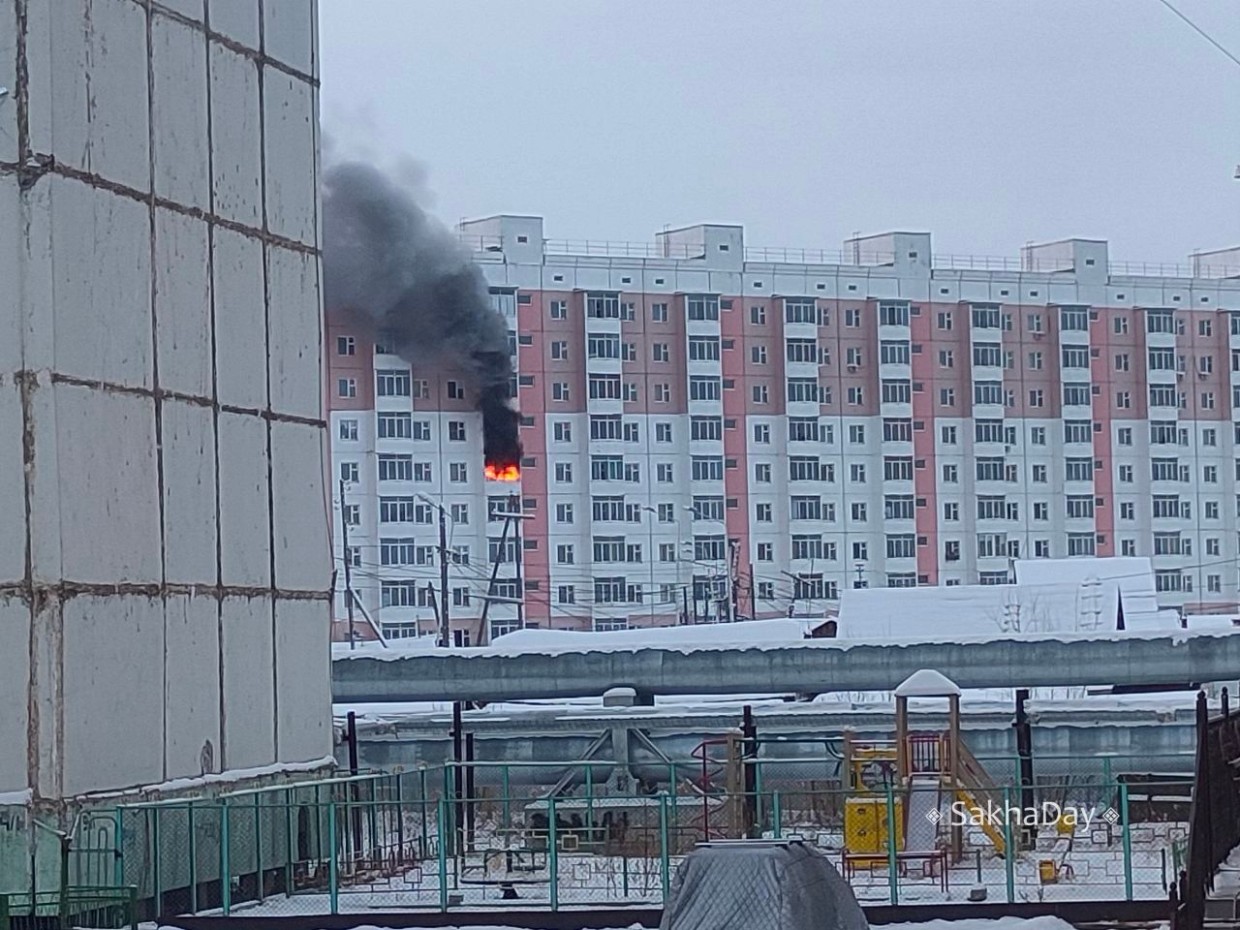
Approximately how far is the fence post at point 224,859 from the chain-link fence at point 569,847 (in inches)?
1.4

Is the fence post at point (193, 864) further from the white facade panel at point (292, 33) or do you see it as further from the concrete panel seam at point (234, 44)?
the white facade panel at point (292, 33)

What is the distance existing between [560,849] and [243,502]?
262 inches

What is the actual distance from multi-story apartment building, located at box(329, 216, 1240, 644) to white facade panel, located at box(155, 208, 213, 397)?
69058mm

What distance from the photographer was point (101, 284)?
22562 millimetres

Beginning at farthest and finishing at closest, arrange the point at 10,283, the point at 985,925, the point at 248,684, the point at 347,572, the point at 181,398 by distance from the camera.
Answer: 1. the point at 347,572
2. the point at 248,684
3. the point at 181,398
4. the point at 10,283
5. the point at 985,925

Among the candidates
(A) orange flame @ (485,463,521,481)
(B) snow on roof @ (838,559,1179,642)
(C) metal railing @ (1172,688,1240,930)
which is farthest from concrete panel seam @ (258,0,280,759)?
(B) snow on roof @ (838,559,1179,642)

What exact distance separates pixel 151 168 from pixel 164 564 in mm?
4183

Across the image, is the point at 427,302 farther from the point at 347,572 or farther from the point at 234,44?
the point at 234,44

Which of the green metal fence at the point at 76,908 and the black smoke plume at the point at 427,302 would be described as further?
the black smoke plume at the point at 427,302

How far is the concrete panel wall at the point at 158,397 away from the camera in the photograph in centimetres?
2150

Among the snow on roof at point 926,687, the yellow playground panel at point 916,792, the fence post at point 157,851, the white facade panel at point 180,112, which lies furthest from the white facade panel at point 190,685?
the snow on roof at point 926,687

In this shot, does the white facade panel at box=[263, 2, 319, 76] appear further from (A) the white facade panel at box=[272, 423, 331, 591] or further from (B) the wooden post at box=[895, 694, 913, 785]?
(B) the wooden post at box=[895, 694, 913, 785]

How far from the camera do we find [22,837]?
69.3 ft

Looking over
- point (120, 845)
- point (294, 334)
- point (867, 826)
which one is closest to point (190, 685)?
point (120, 845)
